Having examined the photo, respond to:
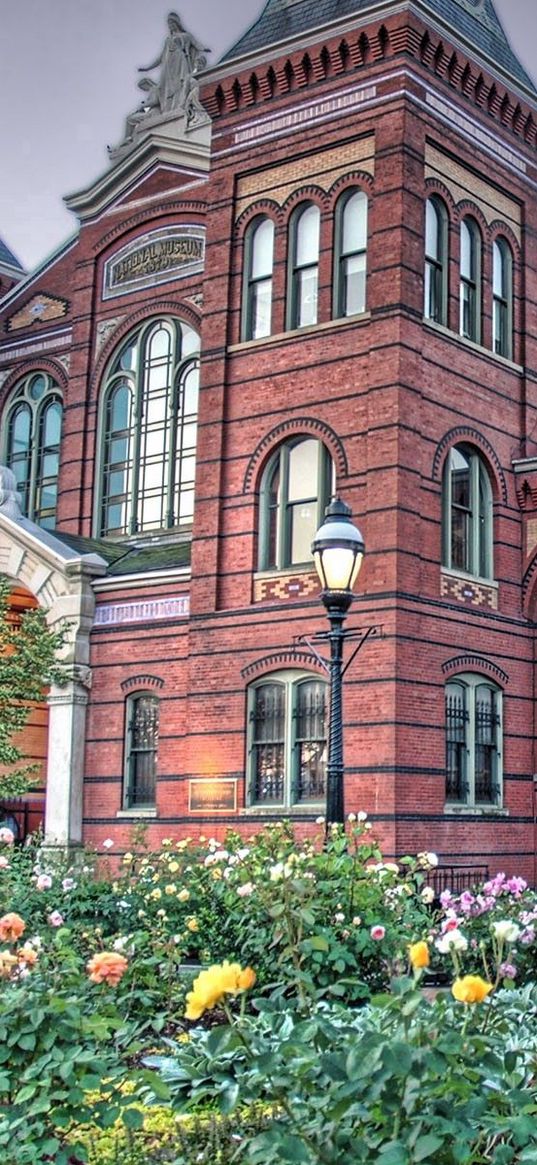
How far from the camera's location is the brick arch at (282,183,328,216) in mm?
23734

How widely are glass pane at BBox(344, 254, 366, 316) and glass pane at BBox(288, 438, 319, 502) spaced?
2.30m

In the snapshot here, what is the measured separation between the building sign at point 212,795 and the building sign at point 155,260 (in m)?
10.7

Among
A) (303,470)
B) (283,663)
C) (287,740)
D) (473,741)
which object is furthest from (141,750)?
(473,741)

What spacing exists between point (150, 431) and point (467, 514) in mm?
7747

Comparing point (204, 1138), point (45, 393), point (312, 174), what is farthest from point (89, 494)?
point (204, 1138)

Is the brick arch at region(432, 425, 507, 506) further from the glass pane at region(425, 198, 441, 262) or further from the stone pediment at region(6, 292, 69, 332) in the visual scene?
the stone pediment at region(6, 292, 69, 332)

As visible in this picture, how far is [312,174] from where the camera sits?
941 inches

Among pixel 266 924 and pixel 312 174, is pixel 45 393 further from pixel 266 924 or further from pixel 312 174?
pixel 266 924

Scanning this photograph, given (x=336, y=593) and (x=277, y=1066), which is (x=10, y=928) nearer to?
(x=277, y=1066)

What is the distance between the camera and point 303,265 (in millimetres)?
24031

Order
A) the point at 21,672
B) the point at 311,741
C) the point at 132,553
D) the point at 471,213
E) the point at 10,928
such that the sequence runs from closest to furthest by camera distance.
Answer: the point at 10,928 < the point at 311,741 < the point at 21,672 < the point at 471,213 < the point at 132,553

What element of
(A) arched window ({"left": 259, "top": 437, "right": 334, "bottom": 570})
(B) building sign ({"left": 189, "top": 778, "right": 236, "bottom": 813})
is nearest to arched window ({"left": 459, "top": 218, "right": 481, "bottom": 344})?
(A) arched window ({"left": 259, "top": 437, "right": 334, "bottom": 570})

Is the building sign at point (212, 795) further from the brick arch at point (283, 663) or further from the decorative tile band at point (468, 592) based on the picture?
the decorative tile band at point (468, 592)

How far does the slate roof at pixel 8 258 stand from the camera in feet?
116
